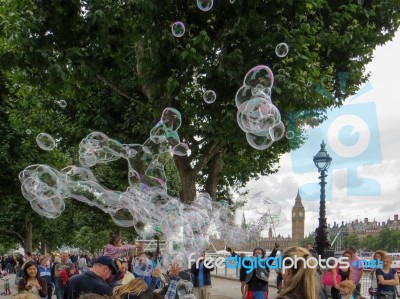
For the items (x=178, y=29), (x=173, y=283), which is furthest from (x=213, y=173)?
(x=173, y=283)

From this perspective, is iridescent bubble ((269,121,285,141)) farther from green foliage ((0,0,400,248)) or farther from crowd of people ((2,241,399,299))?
crowd of people ((2,241,399,299))

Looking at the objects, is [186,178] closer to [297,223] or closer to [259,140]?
[259,140]

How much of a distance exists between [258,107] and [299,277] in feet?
22.6

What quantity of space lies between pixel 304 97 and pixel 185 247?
390cm

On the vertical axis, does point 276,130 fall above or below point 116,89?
below

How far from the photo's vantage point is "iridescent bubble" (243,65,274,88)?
33.9 feet

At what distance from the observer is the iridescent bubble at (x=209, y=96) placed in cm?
1152

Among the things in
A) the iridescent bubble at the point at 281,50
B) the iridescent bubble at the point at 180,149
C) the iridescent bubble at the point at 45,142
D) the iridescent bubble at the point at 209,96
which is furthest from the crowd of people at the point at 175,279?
the iridescent bubble at the point at 281,50

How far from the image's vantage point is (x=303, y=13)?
11312mm

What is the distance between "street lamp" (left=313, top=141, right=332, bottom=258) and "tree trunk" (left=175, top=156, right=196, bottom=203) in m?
3.38

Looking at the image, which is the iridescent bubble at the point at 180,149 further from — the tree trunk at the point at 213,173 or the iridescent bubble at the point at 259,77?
the tree trunk at the point at 213,173

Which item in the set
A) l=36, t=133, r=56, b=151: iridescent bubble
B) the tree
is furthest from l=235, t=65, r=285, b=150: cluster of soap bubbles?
l=36, t=133, r=56, b=151: iridescent bubble

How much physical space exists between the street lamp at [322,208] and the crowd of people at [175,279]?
3.74ft

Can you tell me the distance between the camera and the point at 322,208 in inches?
502
